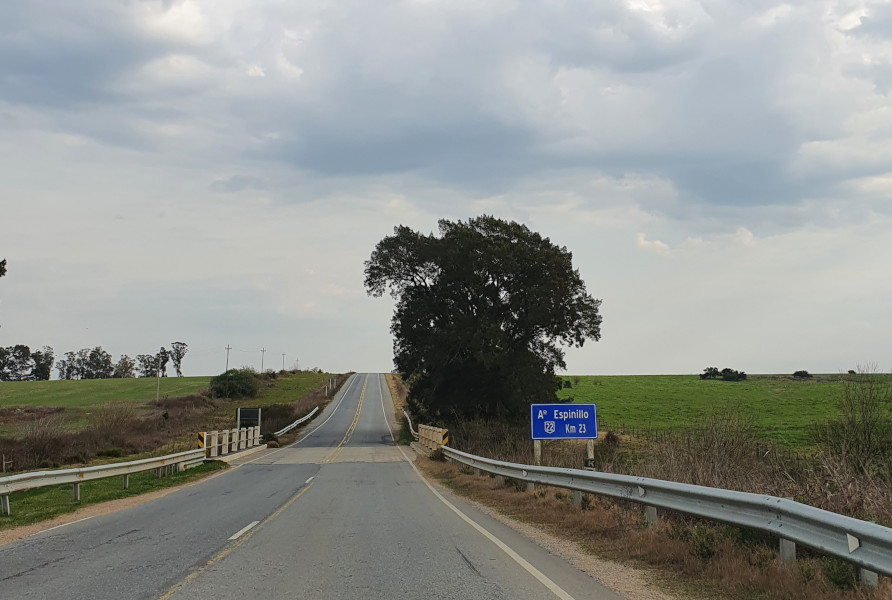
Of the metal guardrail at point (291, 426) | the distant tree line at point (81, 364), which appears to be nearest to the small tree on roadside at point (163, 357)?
the distant tree line at point (81, 364)

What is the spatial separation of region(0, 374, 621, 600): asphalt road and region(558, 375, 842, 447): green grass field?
1041 inches

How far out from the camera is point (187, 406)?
7331 centimetres

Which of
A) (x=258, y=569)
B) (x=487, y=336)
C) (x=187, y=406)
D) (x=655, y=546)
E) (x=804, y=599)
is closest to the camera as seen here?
(x=804, y=599)

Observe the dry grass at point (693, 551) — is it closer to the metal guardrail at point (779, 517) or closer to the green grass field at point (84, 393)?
the metal guardrail at point (779, 517)

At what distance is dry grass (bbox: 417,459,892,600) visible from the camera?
256 inches

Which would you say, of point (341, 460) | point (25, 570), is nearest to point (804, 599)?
point (25, 570)

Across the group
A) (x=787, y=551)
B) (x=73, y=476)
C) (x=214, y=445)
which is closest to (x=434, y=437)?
(x=214, y=445)

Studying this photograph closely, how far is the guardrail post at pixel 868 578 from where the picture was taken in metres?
5.91

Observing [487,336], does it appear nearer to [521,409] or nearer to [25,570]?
[521,409]

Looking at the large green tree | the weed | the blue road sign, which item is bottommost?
the weed

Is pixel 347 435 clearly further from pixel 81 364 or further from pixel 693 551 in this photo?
pixel 81 364

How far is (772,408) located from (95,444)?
165 feet

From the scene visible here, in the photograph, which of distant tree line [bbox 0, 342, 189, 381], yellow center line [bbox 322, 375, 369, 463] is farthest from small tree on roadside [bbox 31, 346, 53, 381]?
yellow center line [bbox 322, 375, 369, 463]

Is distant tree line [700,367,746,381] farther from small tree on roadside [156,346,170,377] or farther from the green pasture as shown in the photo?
small tree on roadside [156,346,170,377]
